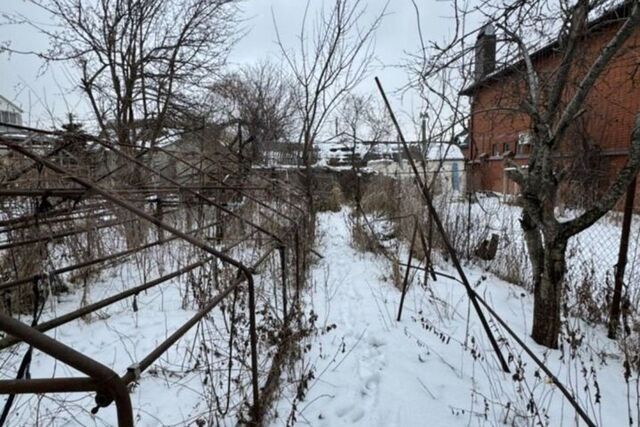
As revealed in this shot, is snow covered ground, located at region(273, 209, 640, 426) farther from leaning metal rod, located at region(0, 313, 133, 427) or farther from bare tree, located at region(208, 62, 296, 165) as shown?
bare tree, located at region(208, 62, 296, 165)

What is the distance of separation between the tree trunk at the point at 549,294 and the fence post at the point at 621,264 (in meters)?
0.68

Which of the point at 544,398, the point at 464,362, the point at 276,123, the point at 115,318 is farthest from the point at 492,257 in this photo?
the point at 276,123

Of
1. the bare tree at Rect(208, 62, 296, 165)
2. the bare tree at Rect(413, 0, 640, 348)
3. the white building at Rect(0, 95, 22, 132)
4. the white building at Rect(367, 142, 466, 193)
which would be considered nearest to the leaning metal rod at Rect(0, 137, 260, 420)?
the white building at Rect(0, 95, 22, 132)

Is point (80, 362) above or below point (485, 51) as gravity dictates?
below

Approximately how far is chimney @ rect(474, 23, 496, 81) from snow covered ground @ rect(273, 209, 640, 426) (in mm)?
2533

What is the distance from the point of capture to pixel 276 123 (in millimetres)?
11312

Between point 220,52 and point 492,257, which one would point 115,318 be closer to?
point 492,257

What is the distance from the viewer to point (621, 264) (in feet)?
9.82

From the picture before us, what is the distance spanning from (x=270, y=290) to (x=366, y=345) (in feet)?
4.75

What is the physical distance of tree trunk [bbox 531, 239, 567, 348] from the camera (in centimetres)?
266

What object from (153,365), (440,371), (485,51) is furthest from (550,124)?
(153,365)

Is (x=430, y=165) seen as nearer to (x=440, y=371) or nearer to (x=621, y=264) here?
(x=621, y=264)

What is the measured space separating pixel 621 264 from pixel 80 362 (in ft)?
12.9

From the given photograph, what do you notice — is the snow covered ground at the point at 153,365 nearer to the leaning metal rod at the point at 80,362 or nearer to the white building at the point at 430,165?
the leaning metal rod at the point at 80,362
